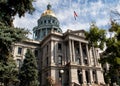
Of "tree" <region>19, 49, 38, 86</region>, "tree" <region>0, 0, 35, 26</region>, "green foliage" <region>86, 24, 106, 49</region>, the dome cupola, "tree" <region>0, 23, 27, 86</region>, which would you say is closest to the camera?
"tree" <region>0, 23, 27, 86</region>

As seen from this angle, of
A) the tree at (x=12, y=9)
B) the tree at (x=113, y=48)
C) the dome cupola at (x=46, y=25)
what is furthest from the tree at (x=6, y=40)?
the dome cupola at (x=46, y=25)

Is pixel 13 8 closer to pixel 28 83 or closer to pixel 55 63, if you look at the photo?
pixel 28 83

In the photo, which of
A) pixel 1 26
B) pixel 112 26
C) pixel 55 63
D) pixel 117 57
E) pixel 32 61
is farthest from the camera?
pixel 55 63

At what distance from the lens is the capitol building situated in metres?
37.5

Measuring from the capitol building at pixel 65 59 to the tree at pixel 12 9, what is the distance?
70.3 feet

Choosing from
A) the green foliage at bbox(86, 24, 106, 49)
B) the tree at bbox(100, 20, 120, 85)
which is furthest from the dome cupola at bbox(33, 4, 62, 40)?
the tree at bbox(100, 20, 120, 85)

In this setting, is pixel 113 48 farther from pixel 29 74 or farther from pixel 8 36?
pixel 29 74

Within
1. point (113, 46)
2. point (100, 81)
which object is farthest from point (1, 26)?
point (100, 81)

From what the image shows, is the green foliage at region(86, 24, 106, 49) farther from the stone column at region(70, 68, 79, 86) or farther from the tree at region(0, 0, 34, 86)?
the stone column at region(70, 68, 79, 86)

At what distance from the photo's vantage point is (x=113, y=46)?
1656 centimetres

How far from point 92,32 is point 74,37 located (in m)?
23.3

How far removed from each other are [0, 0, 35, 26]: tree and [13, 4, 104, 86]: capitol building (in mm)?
21434

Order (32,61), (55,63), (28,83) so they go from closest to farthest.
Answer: (28,83) → (32,61) → (55,63)

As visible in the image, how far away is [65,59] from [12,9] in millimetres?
25594
